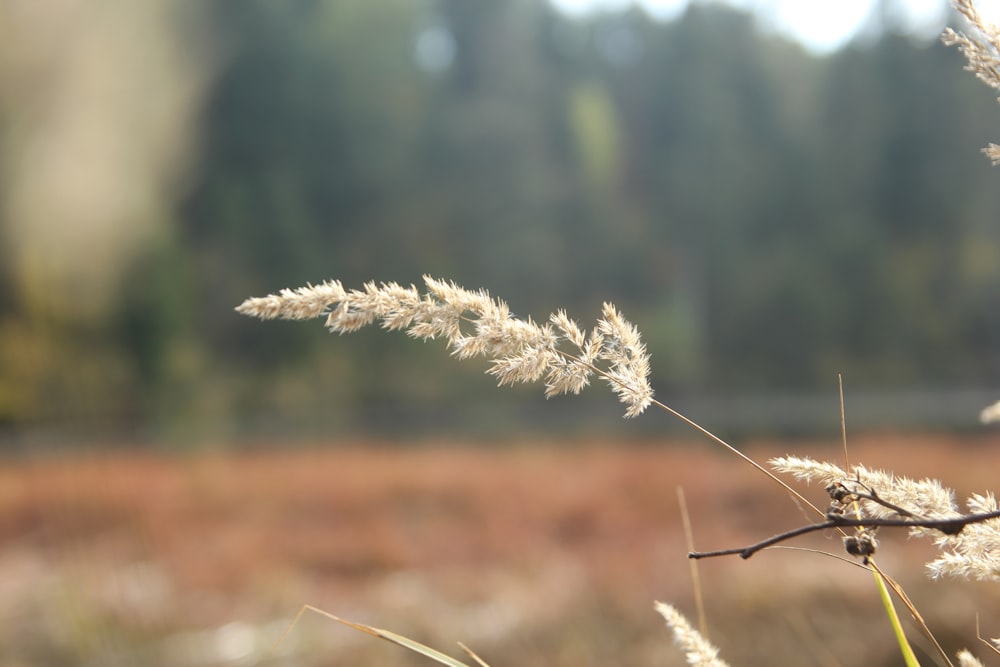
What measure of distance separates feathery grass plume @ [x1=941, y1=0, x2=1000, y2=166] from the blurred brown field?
720 millimetres

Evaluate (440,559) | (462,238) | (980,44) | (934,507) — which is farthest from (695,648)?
(462,238)

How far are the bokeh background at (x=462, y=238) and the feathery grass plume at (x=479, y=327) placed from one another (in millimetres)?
7311

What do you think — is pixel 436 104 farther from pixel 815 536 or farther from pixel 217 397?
pixel 815 536

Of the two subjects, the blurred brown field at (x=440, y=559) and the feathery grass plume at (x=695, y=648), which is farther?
the blurred brown field at (x=440, y=559)

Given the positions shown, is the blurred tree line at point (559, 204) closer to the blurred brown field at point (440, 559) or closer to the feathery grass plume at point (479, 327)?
the blurred brown field at point (440, 559)

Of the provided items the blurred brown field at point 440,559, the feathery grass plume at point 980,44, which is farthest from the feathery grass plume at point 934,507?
the blurred brown field at point 440,559

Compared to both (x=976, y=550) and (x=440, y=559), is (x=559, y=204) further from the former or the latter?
(x=976, y=550)

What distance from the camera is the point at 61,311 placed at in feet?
47.5

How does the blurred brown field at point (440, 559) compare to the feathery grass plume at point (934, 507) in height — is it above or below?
above

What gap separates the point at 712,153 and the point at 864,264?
18.9 feet

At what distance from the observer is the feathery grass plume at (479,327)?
0.57m

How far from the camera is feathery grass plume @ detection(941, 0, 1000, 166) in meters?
0.56

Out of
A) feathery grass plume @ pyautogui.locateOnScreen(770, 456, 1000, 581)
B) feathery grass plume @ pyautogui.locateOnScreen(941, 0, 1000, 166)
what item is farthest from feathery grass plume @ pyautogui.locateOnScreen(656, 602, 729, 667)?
feathery grass plume @ pyautogui.locateOnScreen(941, 0, 1000, 166)

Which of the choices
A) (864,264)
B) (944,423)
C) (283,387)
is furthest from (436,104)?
(944,423)
